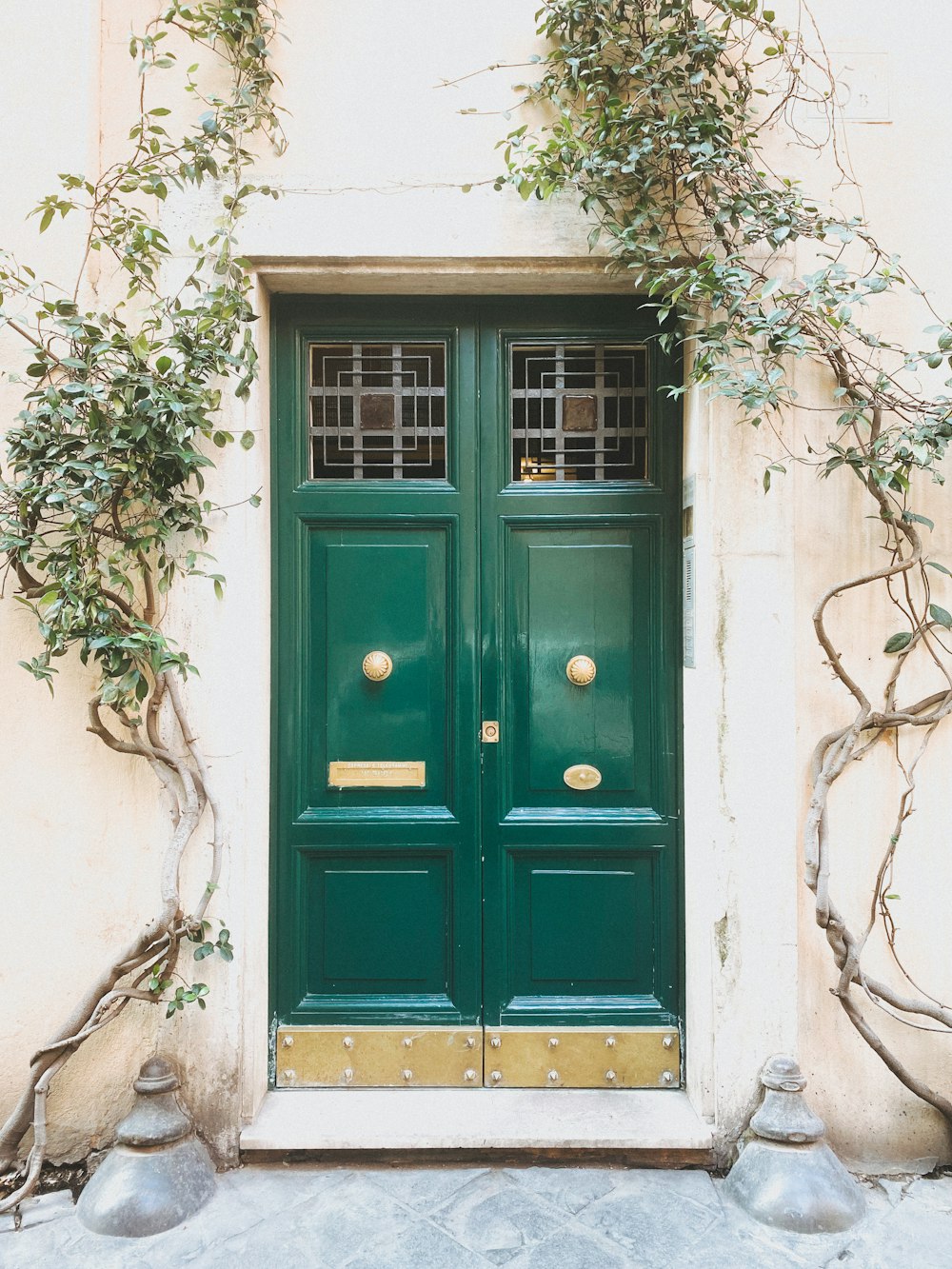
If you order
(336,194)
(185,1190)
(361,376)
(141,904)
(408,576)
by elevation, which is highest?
(336,194)

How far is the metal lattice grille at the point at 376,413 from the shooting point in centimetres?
303

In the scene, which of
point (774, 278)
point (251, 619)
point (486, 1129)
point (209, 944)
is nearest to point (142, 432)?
point (251, 619)

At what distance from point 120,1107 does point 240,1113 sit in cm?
40

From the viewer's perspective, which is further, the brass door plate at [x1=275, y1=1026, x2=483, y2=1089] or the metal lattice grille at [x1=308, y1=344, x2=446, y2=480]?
the metal lattice grille at [x1=308, y1=344, x2=446, y2=480]

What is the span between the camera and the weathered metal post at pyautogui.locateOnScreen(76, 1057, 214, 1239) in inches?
96.3

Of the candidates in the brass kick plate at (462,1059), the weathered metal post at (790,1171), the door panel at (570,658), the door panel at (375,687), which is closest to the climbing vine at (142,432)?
the door panel at (375,687)

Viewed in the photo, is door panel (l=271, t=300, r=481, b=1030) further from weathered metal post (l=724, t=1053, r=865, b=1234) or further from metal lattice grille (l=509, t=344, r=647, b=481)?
weathered metal post (l=724, t=1053, r=865, b=1234)

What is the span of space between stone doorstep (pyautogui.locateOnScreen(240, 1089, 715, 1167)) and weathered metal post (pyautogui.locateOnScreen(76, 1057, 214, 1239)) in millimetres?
200

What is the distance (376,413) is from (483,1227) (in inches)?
101

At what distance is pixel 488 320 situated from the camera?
3027 millimetres

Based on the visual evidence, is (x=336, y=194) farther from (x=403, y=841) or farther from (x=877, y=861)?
(x=877, y=861)

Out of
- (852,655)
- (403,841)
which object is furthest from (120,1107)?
(852,655)

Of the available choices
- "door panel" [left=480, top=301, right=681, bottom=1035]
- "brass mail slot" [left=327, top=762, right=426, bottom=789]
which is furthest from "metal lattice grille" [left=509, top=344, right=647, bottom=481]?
"brass mail slot" [left=327, top=762, right=426, bottom=789]

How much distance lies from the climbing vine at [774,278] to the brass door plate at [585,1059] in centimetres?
64
